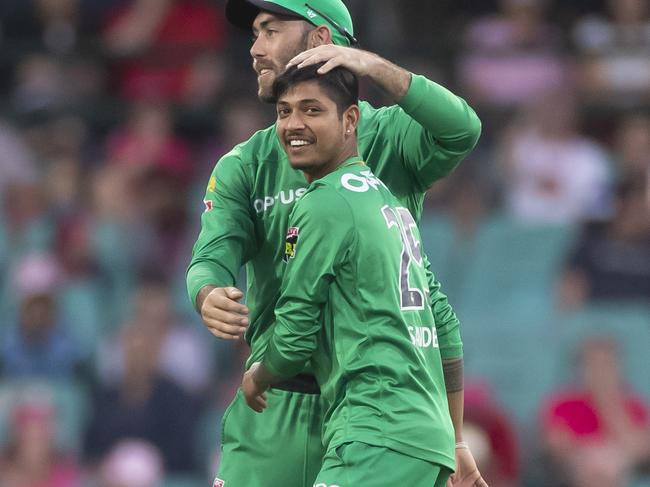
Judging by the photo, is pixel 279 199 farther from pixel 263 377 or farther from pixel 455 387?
pixel 455 387

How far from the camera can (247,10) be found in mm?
4387

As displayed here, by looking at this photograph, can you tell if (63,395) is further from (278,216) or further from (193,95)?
(278,216)

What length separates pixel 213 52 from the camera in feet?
34.2

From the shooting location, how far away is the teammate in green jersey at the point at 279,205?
167 inches

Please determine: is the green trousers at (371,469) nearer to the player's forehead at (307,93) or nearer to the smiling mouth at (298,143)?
the smiling mouth at (298,143)

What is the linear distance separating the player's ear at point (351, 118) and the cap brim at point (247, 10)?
41cm

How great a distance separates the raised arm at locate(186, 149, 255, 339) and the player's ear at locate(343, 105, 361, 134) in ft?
1.79

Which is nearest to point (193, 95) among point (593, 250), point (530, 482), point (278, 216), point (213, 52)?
point (213, 52)

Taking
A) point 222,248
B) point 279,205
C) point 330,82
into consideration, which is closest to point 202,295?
point 222,248

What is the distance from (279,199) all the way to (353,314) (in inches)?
27.6

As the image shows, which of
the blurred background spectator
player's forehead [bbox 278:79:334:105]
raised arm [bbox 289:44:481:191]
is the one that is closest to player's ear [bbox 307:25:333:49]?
raised arm [bbox 289:44:481:191]

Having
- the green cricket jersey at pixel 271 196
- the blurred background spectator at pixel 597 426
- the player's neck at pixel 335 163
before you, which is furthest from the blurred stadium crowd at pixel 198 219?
the player's neck at pixel 335 163

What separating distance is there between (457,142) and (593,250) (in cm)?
471

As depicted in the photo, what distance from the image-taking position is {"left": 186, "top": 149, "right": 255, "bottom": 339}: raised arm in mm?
3939
